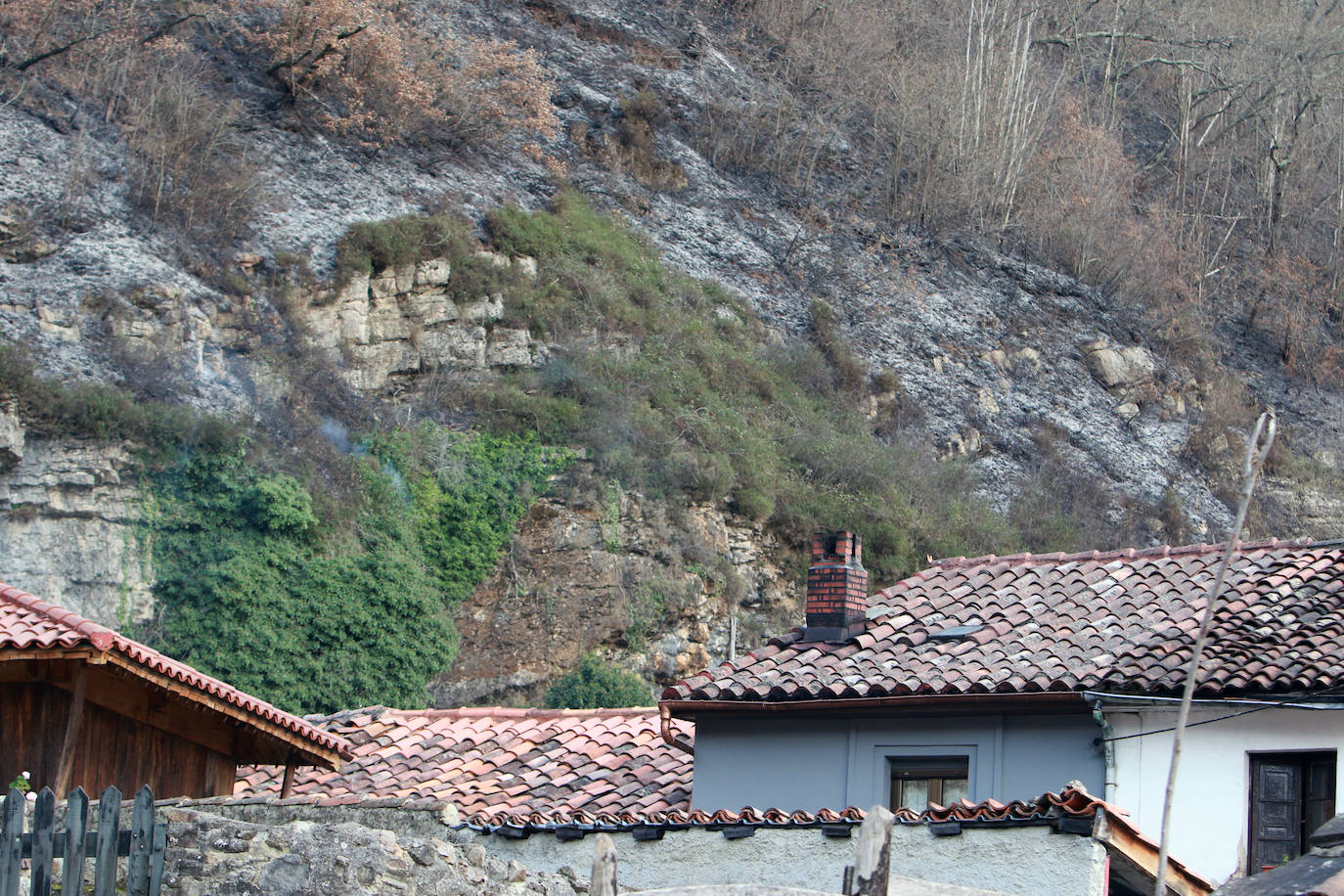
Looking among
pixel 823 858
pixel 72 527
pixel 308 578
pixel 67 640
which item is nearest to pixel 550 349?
pixel 308 578

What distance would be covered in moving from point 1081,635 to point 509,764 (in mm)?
6262

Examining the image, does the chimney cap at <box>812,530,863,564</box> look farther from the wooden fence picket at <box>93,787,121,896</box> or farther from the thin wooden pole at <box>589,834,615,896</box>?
the thin wooden pole at <box>589,834,615,896</box>

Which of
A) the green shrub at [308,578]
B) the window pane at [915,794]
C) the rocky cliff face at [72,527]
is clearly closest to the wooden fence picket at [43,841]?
the window pane at [915,794]

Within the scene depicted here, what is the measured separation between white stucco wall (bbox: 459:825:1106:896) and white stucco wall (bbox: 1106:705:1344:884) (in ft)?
9.53

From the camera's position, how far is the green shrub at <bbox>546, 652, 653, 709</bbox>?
21578 millimetres

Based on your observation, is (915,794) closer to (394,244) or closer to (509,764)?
(509,764)

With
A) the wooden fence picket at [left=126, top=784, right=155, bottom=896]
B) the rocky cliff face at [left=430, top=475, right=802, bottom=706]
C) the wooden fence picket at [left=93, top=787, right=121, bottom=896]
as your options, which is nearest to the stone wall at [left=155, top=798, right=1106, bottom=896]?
the wooden fence picket at [left=126, top=784, right=155, bottom=896]

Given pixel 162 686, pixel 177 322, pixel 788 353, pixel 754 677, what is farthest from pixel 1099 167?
pixel 162 686

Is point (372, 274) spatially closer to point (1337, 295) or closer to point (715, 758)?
point (715, 758)

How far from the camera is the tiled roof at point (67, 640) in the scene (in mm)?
10844

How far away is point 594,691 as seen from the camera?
21.7 metres

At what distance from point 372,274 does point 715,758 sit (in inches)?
614

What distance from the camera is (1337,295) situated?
1596 inches

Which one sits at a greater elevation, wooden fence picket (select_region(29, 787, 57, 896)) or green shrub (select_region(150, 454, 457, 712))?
green shrub (select_region(150, 454, 457, 712))
